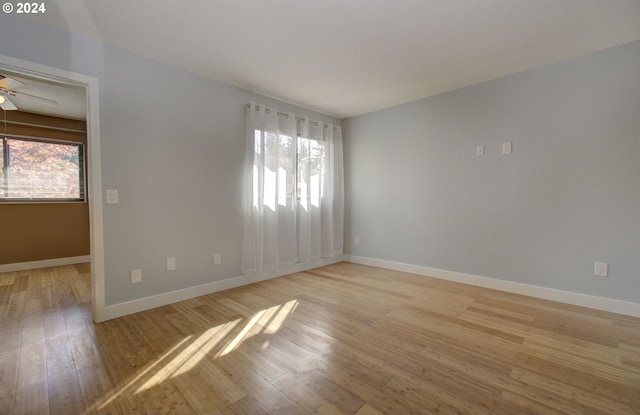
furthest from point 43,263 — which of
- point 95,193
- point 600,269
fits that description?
point 600,269

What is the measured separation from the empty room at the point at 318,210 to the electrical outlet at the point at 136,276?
0.8 inches

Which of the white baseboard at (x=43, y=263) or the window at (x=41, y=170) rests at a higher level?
the window at (x=41, y=170)

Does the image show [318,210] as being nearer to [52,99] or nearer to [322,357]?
[322,357]

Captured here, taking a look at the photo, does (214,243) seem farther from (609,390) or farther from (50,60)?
(609,390)

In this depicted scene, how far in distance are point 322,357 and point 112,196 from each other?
230 centimetres

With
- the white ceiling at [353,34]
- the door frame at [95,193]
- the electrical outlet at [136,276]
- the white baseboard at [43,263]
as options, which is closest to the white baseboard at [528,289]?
the white ceiling at [353,34]

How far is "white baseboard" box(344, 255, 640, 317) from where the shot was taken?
2.49 metres

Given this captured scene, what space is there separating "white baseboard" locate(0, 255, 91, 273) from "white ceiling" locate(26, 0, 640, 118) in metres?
3.94

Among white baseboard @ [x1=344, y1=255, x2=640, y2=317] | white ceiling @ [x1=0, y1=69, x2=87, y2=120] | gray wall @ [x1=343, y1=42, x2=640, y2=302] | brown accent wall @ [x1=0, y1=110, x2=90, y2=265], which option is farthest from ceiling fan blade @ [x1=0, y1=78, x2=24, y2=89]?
white baseboard @ [x1=344, y1=255, x2=640, y2=317]

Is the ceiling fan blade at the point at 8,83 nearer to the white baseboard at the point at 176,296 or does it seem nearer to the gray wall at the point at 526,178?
the white baseboard at the point at 176,296

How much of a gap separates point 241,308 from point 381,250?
2404 mm

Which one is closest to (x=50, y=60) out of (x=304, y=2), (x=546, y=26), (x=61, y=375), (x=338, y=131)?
(x=304, y=2)

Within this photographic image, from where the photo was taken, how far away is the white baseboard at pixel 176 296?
2.44 metres

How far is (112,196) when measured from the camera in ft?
8.04
